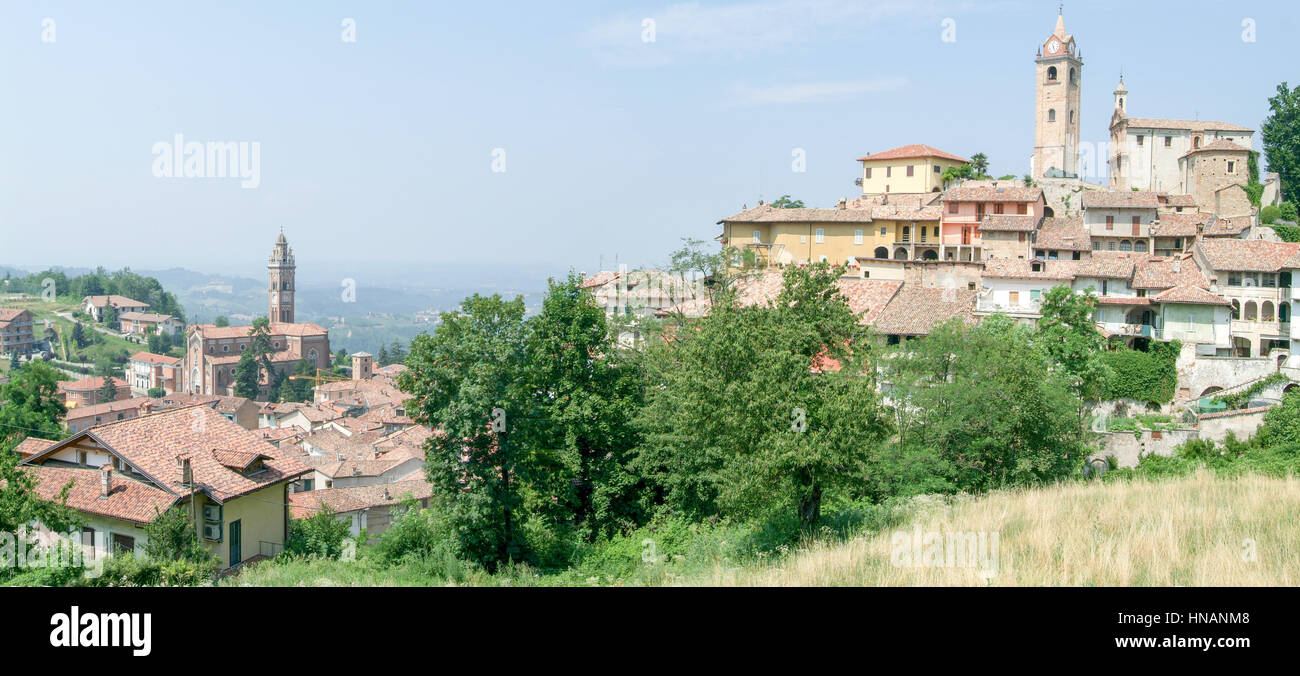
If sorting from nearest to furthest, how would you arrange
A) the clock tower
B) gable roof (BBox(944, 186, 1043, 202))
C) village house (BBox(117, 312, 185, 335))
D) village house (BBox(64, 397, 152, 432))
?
1. gable roof (BBox(944, 186, 1043, 202))
2. the clock tower
3. village house (BBox(64, 397, 152, 432))
4. village house (BBox(117, 312, 185, 335))

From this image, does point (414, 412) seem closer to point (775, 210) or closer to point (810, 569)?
point (810, 569)

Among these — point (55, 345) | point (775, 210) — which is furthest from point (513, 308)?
point (55, 345)

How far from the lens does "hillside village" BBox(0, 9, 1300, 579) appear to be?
21.7 m

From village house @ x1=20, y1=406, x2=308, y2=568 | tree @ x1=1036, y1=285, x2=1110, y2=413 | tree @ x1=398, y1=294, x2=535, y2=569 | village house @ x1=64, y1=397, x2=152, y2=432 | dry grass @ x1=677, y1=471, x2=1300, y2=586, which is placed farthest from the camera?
village house @ x1=64, y1=397, x2=152, y2=432

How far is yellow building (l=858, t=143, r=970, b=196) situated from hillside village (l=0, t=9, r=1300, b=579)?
117 mm

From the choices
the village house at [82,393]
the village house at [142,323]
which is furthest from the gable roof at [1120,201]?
the village house at [142,323]

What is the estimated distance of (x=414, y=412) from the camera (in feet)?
66.9

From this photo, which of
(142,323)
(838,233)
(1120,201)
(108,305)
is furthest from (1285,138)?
(108,305)

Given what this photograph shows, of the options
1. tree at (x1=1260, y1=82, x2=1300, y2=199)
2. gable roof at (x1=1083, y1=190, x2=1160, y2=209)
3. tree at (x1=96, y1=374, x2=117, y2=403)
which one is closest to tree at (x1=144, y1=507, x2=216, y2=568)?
gable roof at (x1=1083, y1=190, x2=1160, y2=209)

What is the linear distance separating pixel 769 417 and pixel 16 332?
422 feet

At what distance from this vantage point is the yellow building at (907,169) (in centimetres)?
5281

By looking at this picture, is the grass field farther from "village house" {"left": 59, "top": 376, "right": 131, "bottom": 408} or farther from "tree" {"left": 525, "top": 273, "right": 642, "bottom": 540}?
"village house" {"left": 59, "top": 376, "right": 131, "bottom": 408}

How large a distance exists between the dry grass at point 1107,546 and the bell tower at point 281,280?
454 ft

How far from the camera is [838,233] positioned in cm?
4791
